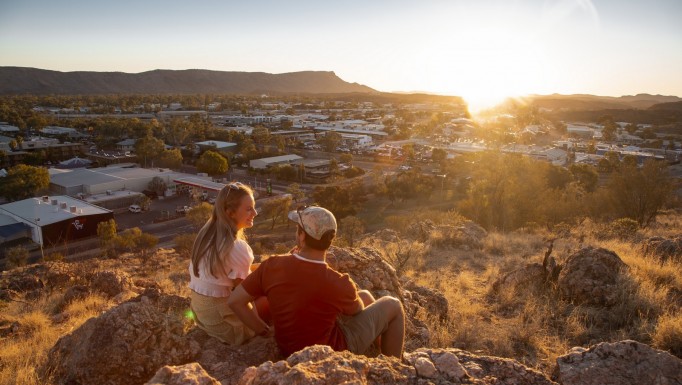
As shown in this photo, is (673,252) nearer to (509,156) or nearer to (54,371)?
(54,371)

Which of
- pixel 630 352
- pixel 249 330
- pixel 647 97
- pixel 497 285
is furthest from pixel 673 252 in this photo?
pixel 647 97

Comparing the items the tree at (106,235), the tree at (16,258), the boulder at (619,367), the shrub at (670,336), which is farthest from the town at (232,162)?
the boulder at (619,367)

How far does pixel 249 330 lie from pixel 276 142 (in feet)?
171

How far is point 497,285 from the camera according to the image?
619 cm

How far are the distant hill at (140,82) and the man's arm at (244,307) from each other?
147460mm

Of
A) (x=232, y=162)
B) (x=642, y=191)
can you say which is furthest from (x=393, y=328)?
(x=232, y=162)

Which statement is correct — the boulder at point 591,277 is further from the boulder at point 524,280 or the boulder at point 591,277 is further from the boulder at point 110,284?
the boulder at point 110,284

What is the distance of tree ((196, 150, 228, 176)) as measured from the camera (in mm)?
37688

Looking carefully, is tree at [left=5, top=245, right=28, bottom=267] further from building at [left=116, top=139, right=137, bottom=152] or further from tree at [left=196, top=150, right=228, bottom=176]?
building at [left=116, top=139, right=137, bottom=152]

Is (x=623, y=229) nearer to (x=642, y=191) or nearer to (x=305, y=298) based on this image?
(x=642, y=191)

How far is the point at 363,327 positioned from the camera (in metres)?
2.81

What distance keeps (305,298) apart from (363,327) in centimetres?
44

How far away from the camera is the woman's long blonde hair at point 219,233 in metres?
2.96

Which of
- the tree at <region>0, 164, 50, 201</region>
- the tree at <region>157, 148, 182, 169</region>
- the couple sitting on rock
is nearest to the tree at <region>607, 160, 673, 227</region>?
the couple sitting on rock
